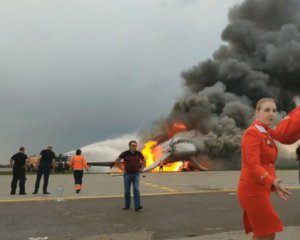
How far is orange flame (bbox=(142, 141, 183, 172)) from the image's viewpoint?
4262 cm

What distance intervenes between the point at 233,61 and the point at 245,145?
1932 inches

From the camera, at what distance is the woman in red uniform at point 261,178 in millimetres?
3398

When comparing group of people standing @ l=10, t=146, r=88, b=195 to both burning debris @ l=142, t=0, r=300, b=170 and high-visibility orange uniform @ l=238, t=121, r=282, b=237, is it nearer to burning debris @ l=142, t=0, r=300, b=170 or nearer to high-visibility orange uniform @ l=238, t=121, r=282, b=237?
high-visibility orange uniform @ l=238, t=121, r=282, b=237

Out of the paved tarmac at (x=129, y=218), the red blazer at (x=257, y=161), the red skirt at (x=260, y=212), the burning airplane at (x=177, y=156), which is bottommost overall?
the paved tarmac at (x=129, y=218)

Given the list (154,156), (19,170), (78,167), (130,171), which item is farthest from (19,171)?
(154,156)

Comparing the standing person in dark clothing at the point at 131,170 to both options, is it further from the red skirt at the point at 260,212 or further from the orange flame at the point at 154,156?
the orange flame at the point at 154,156

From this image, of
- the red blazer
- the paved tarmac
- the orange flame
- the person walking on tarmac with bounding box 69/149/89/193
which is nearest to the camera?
the red blazer

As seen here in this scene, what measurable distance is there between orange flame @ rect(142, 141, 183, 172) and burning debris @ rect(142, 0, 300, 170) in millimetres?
150

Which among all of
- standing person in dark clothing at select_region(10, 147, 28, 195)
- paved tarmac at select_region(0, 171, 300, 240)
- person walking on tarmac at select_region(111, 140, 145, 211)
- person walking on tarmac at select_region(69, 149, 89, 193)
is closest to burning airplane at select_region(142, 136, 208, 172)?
person walking on tarmac at select_region(69, 149, 89, 193)

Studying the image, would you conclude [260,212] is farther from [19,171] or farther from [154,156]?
[154,156]

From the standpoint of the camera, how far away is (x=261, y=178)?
11.0 ft

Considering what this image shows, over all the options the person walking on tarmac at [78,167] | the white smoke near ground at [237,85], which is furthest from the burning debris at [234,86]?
the person walking on tarmac at [78,167]

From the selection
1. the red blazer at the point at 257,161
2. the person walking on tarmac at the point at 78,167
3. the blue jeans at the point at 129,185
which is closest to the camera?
the red blazer at the point at 257,161

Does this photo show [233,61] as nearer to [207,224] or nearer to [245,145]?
[207,224]
